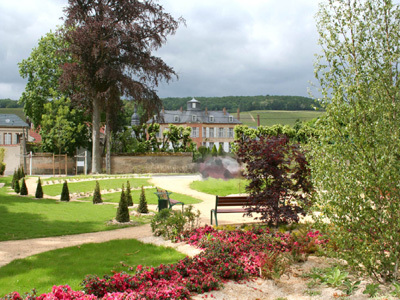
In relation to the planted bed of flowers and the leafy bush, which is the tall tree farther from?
the leafy bush

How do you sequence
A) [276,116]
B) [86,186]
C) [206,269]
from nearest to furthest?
[206,269] → [86,186] → [276,116]

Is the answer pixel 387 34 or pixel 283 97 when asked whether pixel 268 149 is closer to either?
pixel 387 34

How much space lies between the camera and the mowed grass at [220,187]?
18.8 meters

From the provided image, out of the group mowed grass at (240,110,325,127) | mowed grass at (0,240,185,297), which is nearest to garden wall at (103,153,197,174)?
mowed grass at (0,240,185,297)

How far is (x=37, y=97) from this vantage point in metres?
33.5

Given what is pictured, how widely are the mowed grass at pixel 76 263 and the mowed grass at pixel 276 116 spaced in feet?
196

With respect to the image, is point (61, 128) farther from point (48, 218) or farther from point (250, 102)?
point (250, 102)

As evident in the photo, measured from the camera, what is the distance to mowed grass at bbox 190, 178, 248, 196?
1881 centimetres

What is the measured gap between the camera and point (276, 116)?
73.0 metres

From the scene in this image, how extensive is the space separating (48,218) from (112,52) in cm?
1855

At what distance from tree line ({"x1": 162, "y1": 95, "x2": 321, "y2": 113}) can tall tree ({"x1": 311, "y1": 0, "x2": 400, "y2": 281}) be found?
2626 inches

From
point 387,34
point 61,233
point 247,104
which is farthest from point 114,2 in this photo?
point 247,104

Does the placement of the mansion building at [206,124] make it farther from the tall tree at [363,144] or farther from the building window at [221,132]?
the tall tree at [363,144]

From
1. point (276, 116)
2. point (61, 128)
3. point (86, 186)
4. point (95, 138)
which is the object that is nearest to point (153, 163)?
point (95, 138)
